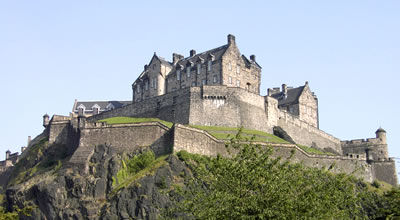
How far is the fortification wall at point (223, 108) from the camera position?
6197 centimetres

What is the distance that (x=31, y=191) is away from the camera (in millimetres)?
51062

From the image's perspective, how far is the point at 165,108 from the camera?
64.8m

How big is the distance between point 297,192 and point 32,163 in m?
43.7

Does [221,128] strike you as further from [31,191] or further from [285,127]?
[31,191]

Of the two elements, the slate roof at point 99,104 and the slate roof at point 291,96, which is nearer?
the slate roof at point 291,96

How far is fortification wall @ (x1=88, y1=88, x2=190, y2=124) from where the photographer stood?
62.6m

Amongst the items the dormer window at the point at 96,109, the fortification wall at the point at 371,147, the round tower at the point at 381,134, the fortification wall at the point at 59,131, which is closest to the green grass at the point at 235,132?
the fortification wall at the point at 59,131

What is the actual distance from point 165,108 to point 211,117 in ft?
20.2

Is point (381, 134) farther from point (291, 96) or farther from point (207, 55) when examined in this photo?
point (207, 55)

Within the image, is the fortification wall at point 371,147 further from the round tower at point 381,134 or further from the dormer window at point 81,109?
the dormer window at point 81,109

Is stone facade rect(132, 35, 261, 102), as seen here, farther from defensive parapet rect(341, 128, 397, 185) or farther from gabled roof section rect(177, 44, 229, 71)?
defensive parapet rect(341, 128, 397, 185)

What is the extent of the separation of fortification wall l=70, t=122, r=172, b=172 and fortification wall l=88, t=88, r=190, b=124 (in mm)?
8508

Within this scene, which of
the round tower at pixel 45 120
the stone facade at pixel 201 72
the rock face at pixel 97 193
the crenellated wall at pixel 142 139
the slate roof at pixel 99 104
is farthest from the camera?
the slate roof at pixel 99 104

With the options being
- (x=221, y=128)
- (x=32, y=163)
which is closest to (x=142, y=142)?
(x=221, y=128)
